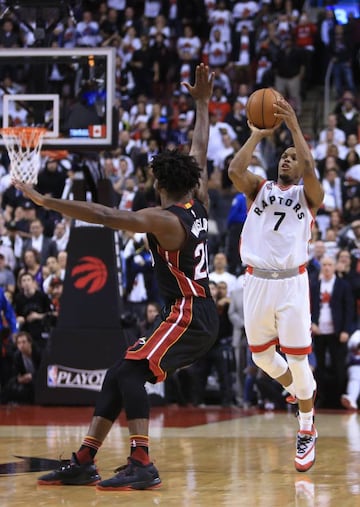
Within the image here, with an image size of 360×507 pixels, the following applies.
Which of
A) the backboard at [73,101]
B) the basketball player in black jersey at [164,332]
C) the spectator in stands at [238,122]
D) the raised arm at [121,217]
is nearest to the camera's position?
the raised arm at [121,217]

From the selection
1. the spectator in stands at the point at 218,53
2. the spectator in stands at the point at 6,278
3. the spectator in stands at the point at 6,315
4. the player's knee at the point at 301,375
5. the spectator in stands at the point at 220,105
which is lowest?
the player's knee at the point at 301,375

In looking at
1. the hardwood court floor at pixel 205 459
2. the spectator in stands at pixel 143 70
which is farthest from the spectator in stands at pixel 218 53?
the hardwood court floor at pixel 205 459

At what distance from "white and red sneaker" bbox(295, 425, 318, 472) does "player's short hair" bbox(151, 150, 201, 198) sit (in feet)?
6.47

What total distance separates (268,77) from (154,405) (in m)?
9.61

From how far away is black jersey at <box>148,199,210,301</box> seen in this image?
6.48m

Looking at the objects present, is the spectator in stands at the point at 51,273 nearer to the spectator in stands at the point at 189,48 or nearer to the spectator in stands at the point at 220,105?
the spectator in stands at the point at 220,105

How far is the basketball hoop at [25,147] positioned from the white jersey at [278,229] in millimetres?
4666

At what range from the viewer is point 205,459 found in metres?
7.67

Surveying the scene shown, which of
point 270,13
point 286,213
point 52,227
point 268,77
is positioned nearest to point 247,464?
point 286,213

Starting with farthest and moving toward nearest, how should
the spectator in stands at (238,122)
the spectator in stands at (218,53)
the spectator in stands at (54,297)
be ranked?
the spectator in stands at (218,53), the spectator in stands at (238,122), the spectator in stands at (54,297)

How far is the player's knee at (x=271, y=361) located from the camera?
7582 mm

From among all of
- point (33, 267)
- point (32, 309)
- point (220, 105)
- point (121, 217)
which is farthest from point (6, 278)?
point (121, 217)

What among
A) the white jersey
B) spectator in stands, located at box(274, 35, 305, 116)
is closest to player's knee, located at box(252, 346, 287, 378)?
the white jersey

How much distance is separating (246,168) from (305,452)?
2050 millimetres
